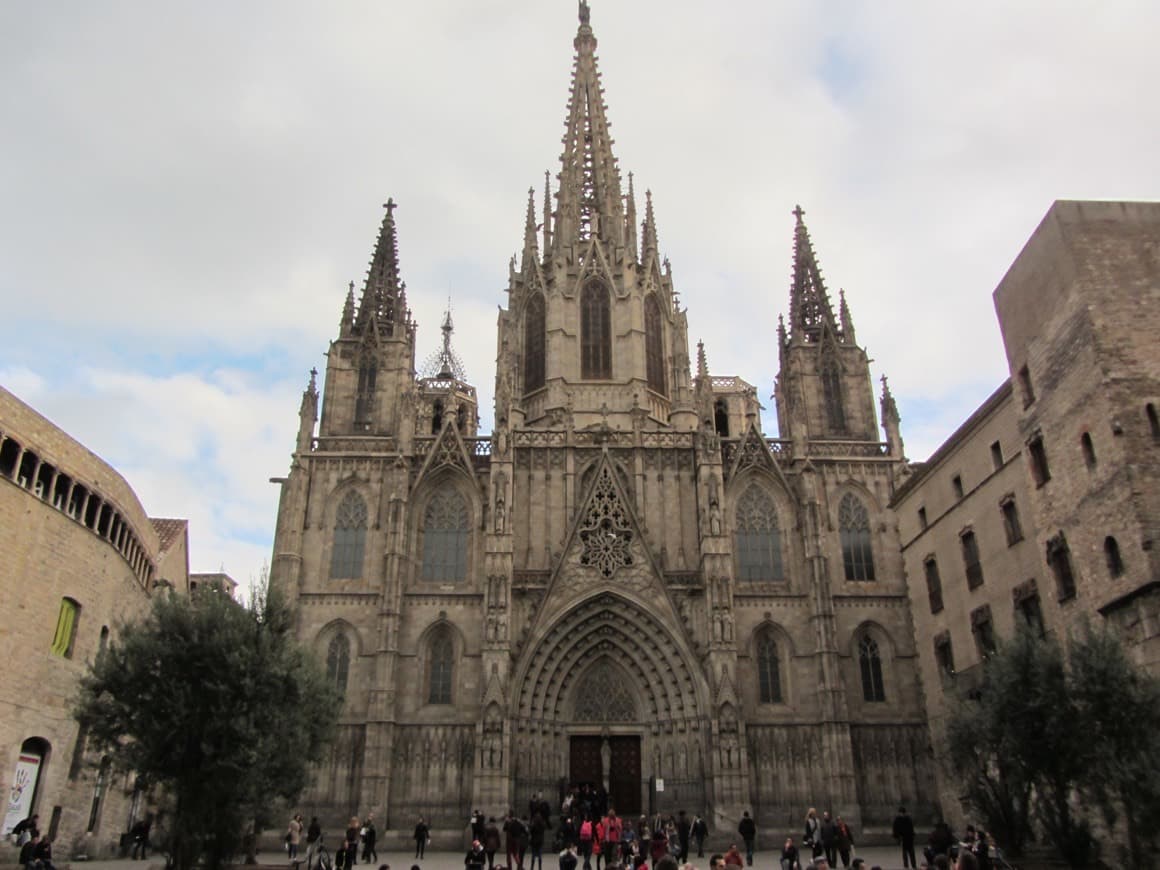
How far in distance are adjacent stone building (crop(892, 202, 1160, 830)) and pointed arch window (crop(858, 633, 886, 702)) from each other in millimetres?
4359

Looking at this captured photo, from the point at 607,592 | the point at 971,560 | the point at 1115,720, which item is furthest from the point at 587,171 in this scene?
the point at 1115,720

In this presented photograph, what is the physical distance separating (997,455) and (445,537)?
19.8 m

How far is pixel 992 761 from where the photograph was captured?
2286 centimetres

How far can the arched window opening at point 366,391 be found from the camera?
39.7 meters

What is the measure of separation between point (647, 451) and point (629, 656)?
319 inches

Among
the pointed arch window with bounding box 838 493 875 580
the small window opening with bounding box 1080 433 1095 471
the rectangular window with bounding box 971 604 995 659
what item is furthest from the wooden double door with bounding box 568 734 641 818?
the small window opening with bounding box 1080 433 1095 471

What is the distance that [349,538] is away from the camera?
3588 centimetres

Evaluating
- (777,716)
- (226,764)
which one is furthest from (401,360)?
(226,764)

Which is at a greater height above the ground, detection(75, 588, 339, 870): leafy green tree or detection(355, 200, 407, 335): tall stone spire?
detection(355, 200, 407, 335): tall stone spire

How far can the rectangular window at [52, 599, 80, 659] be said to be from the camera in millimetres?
26406

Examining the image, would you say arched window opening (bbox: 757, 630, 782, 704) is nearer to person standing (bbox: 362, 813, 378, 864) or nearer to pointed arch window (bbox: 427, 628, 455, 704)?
pointed arch window (bbox: 427, 628, 455, 704)

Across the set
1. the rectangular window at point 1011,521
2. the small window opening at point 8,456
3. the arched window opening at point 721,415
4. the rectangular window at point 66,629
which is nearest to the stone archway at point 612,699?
the rectangular window at point 1011,521

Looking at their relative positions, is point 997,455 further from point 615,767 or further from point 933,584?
point 615,767

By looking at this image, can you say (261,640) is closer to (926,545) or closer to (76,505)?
(76,505)
